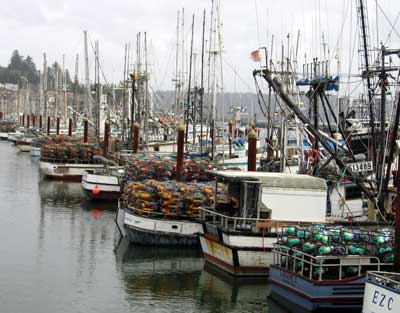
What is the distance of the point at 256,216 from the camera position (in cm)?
3259

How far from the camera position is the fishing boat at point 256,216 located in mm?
31062

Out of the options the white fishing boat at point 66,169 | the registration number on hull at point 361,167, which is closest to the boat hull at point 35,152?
the white fishing boat at point 66,169

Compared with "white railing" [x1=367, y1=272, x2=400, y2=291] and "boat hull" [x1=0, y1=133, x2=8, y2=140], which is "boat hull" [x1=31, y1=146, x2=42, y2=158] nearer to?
"boat hull" [x1=0, y1=133, x2=8, y2=140]

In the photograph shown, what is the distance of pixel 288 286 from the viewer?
90.2ft

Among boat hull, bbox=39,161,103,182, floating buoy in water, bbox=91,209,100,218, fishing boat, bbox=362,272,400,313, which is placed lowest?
floating buoy in water, bbox=91,209,100,218

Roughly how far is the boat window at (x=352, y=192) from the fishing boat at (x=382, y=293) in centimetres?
1348

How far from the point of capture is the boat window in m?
36.3

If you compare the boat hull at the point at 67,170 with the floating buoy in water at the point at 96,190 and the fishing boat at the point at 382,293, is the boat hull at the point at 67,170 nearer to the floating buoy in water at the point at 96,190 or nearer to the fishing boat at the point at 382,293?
the floating buoy in water at the point at 96,190

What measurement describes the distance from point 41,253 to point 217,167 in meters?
14.3

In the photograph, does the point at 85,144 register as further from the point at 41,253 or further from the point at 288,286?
the point at 288,286

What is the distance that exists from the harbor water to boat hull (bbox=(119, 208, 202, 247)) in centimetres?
41

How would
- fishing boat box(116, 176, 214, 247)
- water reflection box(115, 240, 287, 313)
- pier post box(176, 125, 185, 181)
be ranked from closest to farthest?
water reflection box(115, 240, 287, 313) → fishing boat box(116, 176, 214, 247) → pier post box(176, 125, 185, 181)

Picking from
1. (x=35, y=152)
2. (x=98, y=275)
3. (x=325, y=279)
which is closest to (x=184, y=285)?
(x=98, y=275)

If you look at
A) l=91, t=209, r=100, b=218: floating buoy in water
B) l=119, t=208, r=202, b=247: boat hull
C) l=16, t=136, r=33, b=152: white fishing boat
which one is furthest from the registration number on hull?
l=16, t=136, r=33, b=152: white fishing boat
